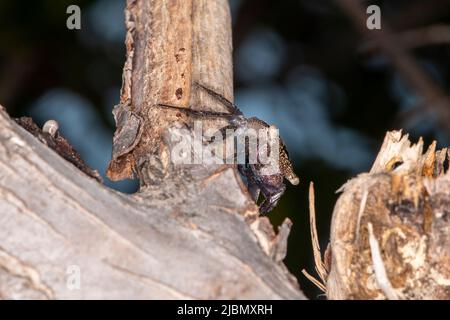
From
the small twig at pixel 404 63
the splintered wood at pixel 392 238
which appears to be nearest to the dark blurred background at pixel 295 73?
the small twig at pixel 404 63

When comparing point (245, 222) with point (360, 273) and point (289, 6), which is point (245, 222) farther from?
point (289, 6)

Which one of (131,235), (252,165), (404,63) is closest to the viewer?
(131,235)

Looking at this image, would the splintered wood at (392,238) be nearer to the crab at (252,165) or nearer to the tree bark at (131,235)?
the tree bark at (131,235)

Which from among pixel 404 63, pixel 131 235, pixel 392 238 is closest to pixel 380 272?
pixel 392 238

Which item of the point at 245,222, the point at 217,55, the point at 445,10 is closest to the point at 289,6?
the point at 445,10

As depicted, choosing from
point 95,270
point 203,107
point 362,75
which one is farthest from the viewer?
point 362,75

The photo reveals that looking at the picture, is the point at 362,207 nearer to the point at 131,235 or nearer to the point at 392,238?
the point at 392,238

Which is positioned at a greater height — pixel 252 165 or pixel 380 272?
pixel 252 165
